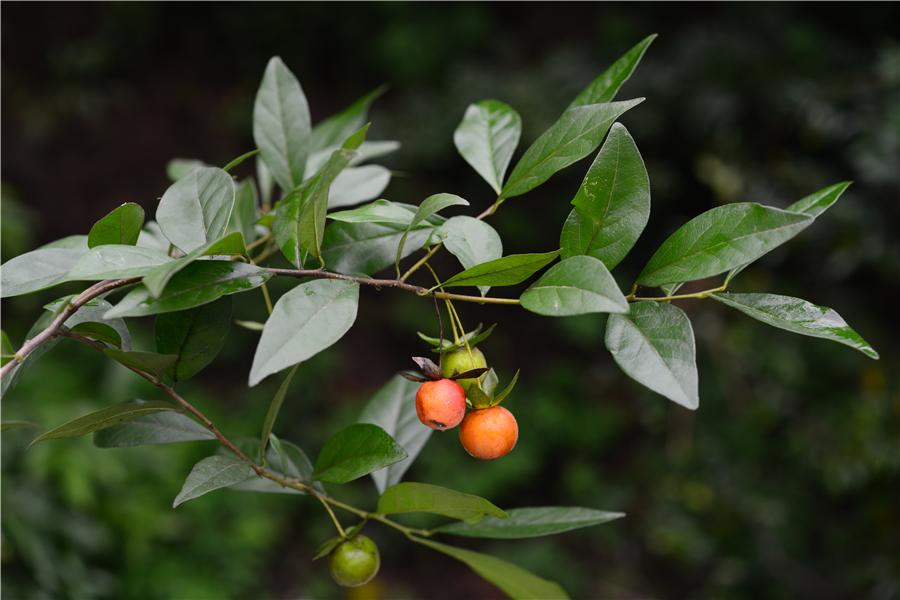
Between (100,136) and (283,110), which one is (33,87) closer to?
(100,136)

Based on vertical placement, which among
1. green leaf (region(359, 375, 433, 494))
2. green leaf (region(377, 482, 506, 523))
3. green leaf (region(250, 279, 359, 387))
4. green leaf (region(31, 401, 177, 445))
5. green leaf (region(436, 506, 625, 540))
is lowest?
green leaf (region(436, 506, 625, 540))

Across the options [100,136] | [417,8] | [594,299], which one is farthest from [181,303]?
[100,136]

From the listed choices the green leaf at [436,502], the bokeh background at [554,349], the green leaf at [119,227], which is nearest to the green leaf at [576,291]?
the green leaf at [436,502]

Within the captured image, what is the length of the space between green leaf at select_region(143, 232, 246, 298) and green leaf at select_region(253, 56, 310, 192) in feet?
0.69

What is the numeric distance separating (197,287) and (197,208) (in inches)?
2.7

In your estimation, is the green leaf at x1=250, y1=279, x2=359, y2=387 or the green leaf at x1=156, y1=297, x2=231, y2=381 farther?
the green leaf at x1=156, y1=297, x2=231, y2=381

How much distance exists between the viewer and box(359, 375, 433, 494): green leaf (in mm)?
635

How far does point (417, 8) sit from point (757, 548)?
7.21ft

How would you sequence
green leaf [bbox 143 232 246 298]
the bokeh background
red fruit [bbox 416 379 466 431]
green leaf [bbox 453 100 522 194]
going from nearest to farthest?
green leaf [bbox 143 232 246 298] → red fruit [bbox 416 379 466 431] → green leaf [bbox 453 100 522 194] → the bokeh background

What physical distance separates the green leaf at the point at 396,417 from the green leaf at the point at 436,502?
10 centimetres

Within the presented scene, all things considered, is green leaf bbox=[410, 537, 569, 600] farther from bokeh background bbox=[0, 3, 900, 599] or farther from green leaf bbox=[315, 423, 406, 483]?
bokeh background bbox=[0, 3, 900, 599]

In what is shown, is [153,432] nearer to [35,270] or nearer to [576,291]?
[35,270]

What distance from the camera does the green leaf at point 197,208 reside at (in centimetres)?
45

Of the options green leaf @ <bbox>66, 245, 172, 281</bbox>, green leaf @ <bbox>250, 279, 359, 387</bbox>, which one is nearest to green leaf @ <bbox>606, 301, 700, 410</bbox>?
green leaf @ <bbox>250, 279, 359, 387</bbox>
